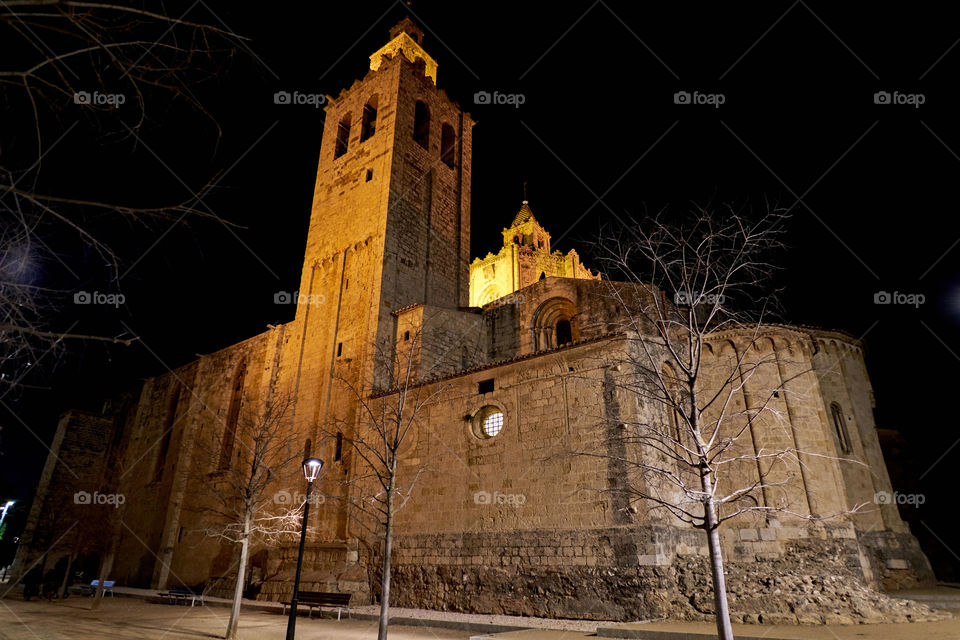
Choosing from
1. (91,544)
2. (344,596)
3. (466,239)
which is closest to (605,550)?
(344,596)

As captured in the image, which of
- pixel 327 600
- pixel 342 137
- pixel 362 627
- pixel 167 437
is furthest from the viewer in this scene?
pixel 167 437

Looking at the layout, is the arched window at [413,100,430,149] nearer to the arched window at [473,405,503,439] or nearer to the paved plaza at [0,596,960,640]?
the arched window at [473,405,503,439]

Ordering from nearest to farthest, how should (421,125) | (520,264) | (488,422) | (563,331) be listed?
(488,422)
(563,331)
(421,125)
(520,264)

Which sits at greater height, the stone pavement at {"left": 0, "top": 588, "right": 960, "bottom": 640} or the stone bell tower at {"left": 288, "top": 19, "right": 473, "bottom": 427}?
the stone bell tower at {"left": 288, "top": 19, "right": 473, "bottom": 427}

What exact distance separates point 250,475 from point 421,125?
2059cm

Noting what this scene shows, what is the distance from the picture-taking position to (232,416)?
27406 mm

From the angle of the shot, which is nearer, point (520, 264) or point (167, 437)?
point (167, 437)

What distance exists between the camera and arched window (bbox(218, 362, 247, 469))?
26203 mm

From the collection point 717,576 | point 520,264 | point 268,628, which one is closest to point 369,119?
point 520,264

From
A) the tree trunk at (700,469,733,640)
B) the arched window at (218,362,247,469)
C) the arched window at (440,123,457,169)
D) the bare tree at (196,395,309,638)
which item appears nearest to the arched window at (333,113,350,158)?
the arched window at (440,123,457,169)

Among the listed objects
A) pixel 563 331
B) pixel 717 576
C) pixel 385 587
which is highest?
pixel 563 331

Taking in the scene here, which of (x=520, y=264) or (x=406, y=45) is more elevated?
(x=406, y=45)

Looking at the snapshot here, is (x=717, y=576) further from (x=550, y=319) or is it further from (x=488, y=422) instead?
(x=550, y=319)

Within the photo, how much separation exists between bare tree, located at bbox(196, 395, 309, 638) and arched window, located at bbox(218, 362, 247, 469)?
60 mm
